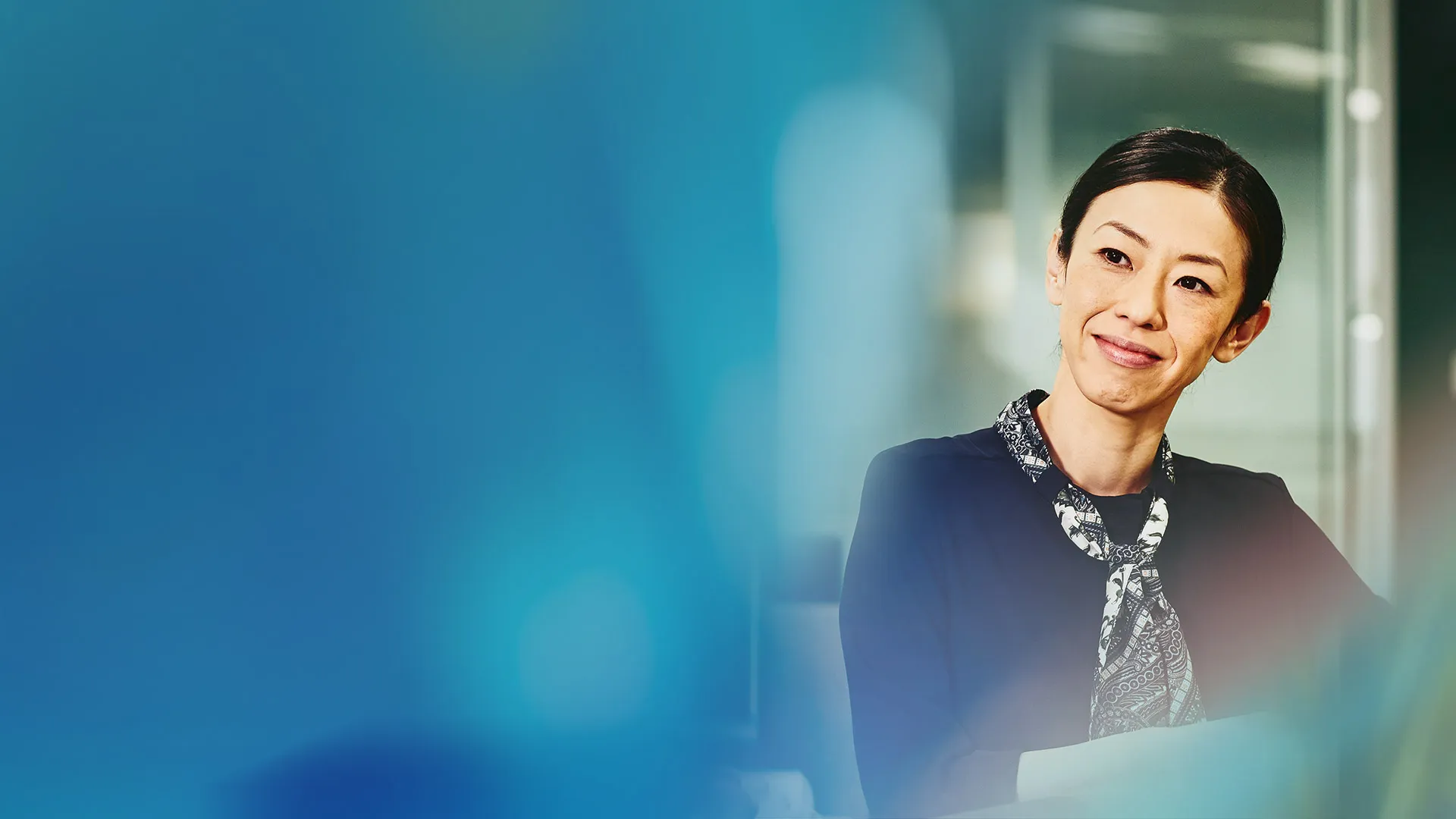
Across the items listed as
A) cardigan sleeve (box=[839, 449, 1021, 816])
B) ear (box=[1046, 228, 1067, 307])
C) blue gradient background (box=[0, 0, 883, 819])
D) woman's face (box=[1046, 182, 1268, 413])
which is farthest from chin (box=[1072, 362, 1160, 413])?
blue gradient background (box=[0, 0, 883, 819])

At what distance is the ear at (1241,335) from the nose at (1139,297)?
195mm

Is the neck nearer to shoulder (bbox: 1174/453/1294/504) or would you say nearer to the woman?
the woman

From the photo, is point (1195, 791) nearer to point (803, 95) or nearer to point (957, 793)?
point (957, 793)

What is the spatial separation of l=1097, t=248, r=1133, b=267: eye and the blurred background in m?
0.10

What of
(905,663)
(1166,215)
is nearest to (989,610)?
(905,663)

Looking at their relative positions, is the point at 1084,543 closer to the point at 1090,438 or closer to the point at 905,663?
the point at 1090,438

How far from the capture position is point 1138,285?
185cm

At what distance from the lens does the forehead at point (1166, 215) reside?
1857mm

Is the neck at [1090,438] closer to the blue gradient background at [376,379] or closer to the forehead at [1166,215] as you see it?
the forehead at [1166,215]

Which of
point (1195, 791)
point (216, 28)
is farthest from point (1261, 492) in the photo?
point (216, 28)

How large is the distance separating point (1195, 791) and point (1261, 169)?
107 centimetres

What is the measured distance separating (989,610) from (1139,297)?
0.56 metres

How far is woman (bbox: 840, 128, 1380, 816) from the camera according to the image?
70.4 inches

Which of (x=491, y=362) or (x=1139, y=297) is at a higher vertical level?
(x=1139, y=297)
